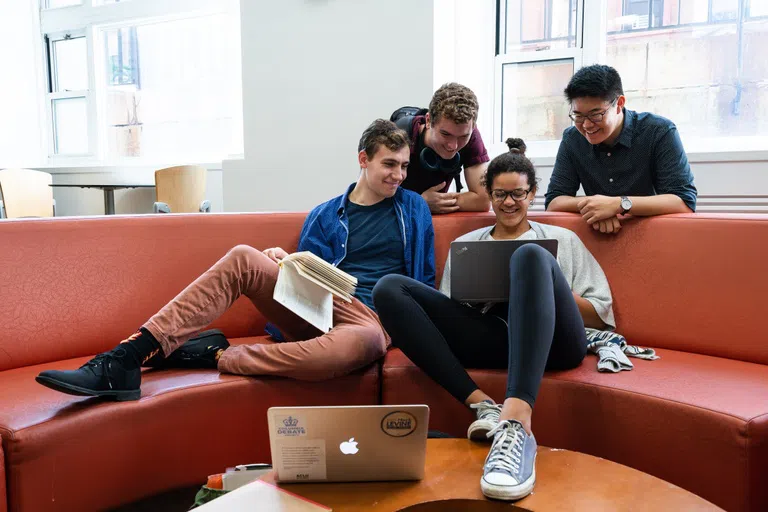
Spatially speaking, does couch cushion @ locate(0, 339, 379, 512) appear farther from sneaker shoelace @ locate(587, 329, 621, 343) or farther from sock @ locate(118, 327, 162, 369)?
sneaker shoelace @ locate(587, 329, 621, 343)

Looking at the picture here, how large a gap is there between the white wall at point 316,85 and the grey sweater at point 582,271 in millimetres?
1641

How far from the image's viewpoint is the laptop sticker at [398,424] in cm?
118

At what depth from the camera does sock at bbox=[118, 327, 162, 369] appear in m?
1.67

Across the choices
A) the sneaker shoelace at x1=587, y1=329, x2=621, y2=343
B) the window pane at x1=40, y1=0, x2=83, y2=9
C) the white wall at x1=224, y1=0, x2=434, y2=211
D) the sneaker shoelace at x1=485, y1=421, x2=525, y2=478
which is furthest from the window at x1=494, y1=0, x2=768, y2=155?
the window pane at x1=40, y1=0, x2=83, y2=9

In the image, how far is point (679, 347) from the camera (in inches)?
79.4

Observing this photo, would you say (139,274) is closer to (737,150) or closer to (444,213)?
(444,213)

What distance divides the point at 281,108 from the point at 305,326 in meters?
2.22

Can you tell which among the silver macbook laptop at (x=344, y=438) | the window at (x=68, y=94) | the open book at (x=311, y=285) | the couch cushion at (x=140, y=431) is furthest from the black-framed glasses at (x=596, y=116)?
the window at (x=68, y=94)

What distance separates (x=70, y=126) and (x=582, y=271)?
537cm

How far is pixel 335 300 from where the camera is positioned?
2061 mm

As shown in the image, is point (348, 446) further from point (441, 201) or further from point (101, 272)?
point (441, 201)

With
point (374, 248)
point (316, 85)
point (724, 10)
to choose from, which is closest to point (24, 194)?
point (316, 85)

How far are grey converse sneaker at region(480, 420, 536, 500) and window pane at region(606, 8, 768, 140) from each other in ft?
8.49

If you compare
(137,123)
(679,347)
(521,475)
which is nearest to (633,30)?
(679,347)
